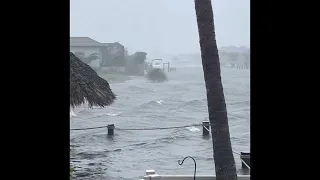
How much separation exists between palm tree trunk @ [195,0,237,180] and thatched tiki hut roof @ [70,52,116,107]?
205 centimetres

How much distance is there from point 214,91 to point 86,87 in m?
2.44

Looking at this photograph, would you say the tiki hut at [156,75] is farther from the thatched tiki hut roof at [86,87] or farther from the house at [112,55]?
the thatched tiki hut roof at [86,87]

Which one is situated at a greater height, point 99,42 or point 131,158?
point 99,42

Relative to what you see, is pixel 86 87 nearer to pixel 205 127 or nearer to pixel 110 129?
pixel 205 127

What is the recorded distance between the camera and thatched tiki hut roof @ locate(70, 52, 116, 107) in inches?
219

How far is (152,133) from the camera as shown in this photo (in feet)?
65.3

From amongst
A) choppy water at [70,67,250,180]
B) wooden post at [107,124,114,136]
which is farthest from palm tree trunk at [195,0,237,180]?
wooden post at [107,124,114,136]

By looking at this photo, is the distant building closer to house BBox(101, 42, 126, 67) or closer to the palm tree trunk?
house BBox(101, 42, 126, 67)

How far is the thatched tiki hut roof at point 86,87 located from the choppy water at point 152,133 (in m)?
0.32

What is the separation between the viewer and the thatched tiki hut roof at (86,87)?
5.57m
